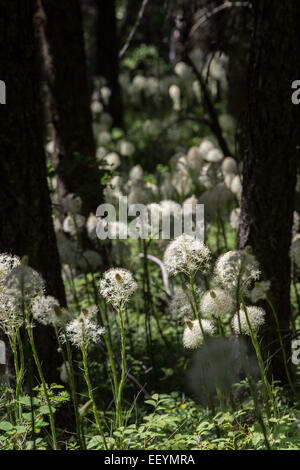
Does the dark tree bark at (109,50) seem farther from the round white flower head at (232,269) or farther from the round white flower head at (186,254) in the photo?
the round white flower head at (232,269)

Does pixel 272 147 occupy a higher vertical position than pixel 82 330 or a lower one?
higher

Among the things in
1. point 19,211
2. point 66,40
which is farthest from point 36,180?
point 66,40

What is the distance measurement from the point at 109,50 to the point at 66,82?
20.0 ft

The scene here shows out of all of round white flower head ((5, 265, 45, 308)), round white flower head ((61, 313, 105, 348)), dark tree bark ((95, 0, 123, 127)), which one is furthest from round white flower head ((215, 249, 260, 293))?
dark tree bark ((95, 0, 123, 127))

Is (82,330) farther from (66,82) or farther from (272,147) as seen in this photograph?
(66,82)

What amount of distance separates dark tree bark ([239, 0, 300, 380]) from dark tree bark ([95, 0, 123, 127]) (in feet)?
25.6

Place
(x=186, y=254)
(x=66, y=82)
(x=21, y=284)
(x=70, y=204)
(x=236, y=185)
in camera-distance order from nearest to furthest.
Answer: (x=21, y=284)
(x=186, y=254)
(x=70, y=204)
(x=236, y=185)
(x=66, y=82)

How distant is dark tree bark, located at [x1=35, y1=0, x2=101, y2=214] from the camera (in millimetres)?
6699

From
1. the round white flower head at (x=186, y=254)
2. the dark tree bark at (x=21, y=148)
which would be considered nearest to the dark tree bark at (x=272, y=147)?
the round white flower head at (x=186, y=254)

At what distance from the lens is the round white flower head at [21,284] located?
2.29m

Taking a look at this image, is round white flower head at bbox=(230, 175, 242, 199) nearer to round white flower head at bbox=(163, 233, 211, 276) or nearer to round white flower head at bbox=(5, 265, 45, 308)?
round white flower head at bbox=(163, 233, 211, 276)

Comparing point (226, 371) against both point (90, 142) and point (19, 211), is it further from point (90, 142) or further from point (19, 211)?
point (90, 142)

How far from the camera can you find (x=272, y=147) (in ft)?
12.8

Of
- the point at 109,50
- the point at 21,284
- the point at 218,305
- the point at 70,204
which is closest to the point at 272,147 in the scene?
the point at 218,305
